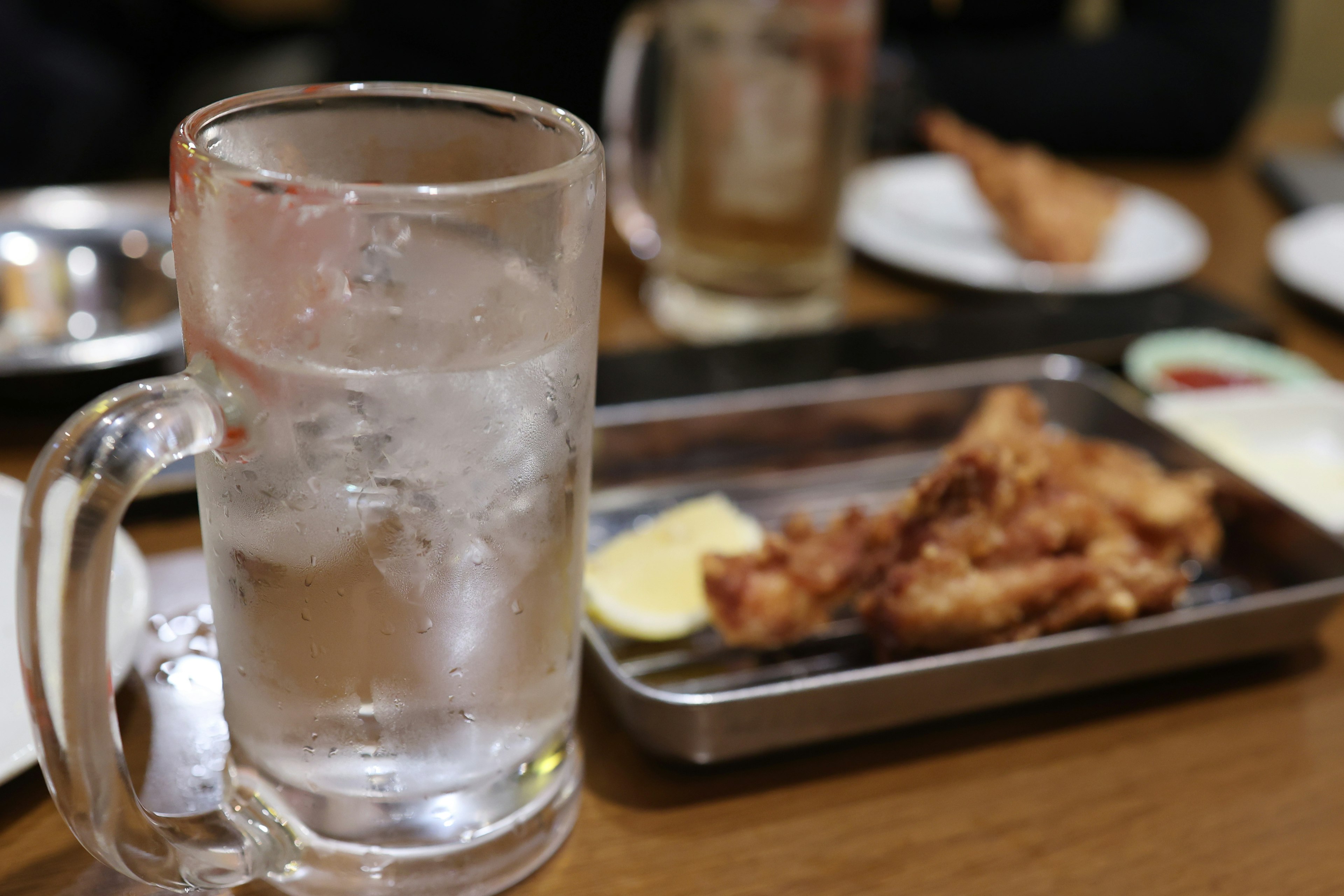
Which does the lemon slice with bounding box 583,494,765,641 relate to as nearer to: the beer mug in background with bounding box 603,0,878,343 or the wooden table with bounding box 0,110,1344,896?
the wooden table with bounding box 0,110,1344,896

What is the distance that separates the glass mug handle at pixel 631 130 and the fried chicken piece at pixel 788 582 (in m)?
0.71

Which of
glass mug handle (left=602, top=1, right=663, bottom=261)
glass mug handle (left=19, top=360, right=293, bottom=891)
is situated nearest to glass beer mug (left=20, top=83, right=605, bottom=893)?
glass mug handle (left=19, top=360, right=293, bottom=891)

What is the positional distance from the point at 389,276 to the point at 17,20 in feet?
9.96

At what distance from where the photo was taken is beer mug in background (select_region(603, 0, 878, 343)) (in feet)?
4.19

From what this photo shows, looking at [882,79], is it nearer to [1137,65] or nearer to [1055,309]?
[1055,309]

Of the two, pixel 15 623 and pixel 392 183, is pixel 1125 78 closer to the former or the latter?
pixel 392 183

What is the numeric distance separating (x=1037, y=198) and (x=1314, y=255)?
367 millimetres

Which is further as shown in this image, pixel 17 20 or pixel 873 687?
pixel 17 20

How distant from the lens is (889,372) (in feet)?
3.79

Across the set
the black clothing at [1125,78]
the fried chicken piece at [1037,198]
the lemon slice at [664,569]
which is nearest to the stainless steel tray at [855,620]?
the lemon slice at [664,569]

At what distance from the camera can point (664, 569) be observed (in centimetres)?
81

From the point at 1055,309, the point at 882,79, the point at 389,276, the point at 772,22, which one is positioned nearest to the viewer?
the point at 389,276

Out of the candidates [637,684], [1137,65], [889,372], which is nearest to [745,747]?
[637,684]

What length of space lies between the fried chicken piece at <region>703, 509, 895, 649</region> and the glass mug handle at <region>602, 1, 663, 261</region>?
71 cm
